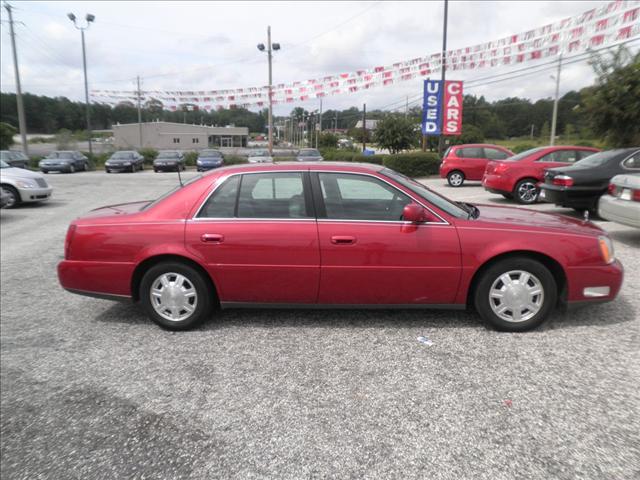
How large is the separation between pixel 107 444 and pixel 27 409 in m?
0.86

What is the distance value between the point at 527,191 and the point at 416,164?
1210cm

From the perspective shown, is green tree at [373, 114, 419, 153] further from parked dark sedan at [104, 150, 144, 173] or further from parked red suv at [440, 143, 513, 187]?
parked red suv at [440, 143, 513, 187]

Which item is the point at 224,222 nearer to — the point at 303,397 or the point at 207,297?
the point at 207,297

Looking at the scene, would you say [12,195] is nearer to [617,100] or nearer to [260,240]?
[260,240]

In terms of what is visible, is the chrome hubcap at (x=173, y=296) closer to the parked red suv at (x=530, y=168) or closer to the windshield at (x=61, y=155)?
the parked red suv at (x=530, y=168)

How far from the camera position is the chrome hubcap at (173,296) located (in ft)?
13.7

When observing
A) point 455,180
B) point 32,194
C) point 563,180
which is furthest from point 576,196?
point 32,194

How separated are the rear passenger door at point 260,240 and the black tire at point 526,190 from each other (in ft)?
28.6

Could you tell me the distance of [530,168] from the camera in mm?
11312

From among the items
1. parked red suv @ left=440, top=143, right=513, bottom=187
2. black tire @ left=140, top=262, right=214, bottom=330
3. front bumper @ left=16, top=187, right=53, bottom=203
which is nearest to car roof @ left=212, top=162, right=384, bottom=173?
black tire @ left=140, top=262, right=214, bottom=330

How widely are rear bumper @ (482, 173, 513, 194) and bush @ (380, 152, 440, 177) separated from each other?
437 inches

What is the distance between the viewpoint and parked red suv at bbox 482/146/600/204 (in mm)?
11281

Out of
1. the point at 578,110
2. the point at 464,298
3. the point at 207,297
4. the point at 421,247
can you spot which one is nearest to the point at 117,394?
the point at 207,297

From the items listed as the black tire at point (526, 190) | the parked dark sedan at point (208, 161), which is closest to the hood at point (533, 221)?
the black tire at point (526, 190)
